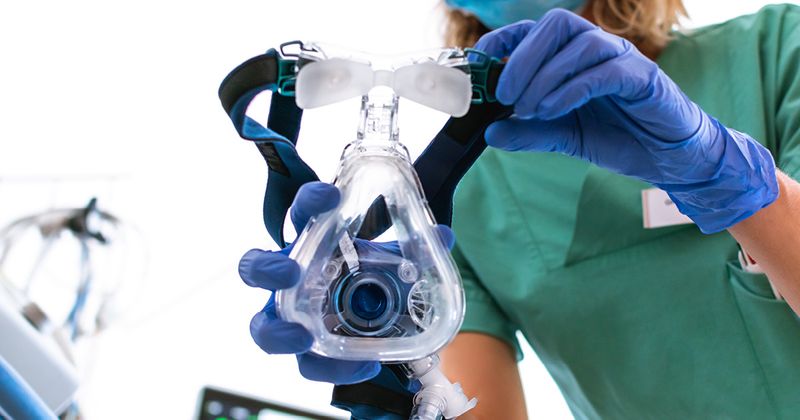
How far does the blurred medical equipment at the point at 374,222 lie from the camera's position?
2.69ft

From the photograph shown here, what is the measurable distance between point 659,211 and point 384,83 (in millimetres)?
730

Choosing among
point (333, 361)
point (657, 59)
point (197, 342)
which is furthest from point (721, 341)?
point (197, 342)

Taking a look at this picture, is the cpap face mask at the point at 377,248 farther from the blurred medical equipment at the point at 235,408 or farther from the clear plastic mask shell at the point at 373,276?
the blurred medical equipment at the point at 235,408

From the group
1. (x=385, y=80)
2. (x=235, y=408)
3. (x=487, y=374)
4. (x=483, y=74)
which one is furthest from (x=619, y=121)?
(x=235, y=408)

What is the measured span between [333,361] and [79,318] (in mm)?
1307

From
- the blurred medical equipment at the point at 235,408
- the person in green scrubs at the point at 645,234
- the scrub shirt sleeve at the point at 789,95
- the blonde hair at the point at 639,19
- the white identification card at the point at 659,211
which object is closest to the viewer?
the person in green scrubs at the point at 645,234

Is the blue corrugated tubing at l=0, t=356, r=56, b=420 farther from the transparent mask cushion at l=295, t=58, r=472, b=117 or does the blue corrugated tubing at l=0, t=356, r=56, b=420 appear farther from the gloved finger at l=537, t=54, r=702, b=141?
the gloved finger at l=537, t=54, r=702, b=141

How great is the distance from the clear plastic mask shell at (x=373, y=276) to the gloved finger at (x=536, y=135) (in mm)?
132

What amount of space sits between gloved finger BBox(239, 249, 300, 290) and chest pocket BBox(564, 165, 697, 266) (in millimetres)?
762

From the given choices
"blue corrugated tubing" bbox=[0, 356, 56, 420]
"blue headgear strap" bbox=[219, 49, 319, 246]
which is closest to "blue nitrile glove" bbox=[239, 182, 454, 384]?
"blue headgear strap" bbox=[219, 49, 319, 246]

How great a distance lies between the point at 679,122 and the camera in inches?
35.8

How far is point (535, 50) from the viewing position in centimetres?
86

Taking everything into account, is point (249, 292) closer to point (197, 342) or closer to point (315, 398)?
point (197, 342)

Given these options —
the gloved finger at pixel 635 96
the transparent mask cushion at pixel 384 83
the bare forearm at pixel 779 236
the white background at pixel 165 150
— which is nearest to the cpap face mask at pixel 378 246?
the transparent mask cushion at pixel 384 83
